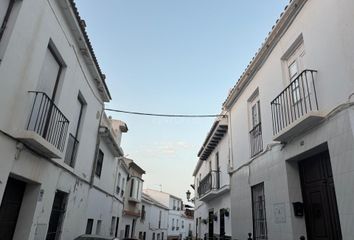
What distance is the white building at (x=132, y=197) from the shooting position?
77.8 ft

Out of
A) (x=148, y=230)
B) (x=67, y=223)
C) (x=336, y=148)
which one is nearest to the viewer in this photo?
(x=336, y=148)

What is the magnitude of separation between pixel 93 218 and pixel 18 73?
770 cm

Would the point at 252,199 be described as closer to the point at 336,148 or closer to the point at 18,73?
the point at 336,148

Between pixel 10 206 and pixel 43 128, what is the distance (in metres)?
1.59

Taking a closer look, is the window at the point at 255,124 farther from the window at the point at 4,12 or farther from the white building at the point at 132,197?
the white building at the point at 132,197

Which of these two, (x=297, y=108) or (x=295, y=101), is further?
(x=295, y=101)

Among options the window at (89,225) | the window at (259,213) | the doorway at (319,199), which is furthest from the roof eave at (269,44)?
the window at (89,225)

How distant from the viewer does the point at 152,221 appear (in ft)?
116

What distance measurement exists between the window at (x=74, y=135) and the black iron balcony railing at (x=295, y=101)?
5.39 meters

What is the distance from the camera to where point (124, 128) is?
16984 mm

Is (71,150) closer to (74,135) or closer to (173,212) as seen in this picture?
(74,135)

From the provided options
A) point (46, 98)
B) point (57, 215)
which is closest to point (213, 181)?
point (57, 215)

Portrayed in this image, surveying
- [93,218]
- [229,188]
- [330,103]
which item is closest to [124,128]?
[93,218]

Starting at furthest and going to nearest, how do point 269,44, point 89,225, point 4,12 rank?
point 89,225, point 269,44, point 4,12
